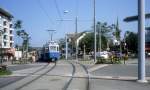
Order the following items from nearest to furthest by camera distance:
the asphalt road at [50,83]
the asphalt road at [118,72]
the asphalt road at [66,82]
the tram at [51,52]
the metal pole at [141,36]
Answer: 1. the asphalt road at [50,83]
2. the asphalt road at [66,82]
3. the metal pole at [141,36]
4. the asphalt road at [118,72]
5. the tram at [51,52]

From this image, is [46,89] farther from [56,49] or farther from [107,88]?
[56,49]

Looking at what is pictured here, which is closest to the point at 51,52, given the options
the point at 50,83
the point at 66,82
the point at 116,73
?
the point at 116,73

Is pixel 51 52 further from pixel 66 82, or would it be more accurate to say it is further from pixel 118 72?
pixel 66 82

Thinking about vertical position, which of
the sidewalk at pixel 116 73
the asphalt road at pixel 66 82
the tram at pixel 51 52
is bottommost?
the asphalt road at pixel 66 82

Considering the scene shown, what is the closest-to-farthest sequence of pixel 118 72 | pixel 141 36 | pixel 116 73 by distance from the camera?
1. pixel 141 36
2. pixel 116 73
3. pixel 118 72

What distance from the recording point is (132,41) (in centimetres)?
13375

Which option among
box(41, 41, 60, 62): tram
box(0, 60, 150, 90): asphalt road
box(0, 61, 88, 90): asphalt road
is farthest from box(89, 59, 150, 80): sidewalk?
box(41, 41, 60, 62): tram

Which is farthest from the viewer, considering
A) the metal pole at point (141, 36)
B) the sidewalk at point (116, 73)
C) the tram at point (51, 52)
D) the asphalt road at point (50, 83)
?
the tram at point (51, 52)

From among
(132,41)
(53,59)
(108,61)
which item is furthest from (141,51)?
(132,41)

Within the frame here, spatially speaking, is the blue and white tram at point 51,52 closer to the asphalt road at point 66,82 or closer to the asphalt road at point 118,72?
the asphalt road at point 118,72

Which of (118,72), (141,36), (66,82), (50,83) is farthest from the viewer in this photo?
(118,72)

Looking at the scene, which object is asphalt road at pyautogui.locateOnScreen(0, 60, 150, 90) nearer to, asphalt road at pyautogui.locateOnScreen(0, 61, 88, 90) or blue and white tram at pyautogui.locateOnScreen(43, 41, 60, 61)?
asphalt road at pyautogui.locateOnScreen(0, 61, 88, 90)

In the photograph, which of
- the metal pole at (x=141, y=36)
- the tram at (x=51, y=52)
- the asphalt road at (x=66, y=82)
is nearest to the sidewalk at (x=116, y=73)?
the asphalt road at (x=66, y=82)

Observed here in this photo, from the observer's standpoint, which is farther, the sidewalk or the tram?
the tram
